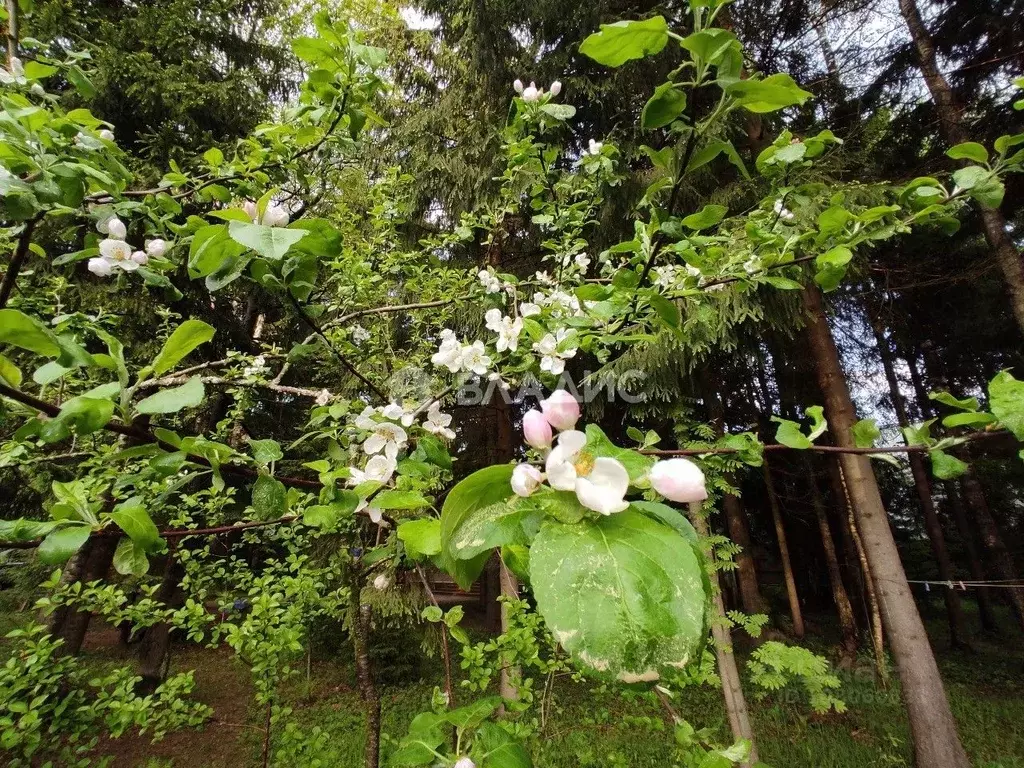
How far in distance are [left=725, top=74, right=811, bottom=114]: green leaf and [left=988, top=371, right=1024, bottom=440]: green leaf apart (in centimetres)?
50

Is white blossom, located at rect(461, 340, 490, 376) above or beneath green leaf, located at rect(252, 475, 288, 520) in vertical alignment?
above

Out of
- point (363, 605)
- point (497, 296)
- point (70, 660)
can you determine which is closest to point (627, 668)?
point (497, 296)

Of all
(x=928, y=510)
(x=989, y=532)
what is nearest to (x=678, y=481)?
(x=989, y=532)

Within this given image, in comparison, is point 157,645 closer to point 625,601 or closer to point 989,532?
point 625,601

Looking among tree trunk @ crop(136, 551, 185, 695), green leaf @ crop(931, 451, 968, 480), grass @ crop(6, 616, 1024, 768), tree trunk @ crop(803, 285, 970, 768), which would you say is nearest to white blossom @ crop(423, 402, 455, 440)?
green leaf @ crop(931, 451, 968, 480)

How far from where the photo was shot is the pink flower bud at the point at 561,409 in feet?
2.03

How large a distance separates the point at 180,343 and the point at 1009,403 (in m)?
1.17

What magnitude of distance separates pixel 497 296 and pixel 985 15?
25.4 feet

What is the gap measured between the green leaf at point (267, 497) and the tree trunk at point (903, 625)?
4.39 metres

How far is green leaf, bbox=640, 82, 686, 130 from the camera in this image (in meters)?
0.64

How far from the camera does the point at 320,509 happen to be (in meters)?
0.75

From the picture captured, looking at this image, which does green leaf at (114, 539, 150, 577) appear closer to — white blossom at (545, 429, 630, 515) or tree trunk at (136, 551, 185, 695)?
white blossom at (545, 429, 630, 515)

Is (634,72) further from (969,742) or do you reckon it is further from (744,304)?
(969,742)

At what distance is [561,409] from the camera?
2.03 ft
